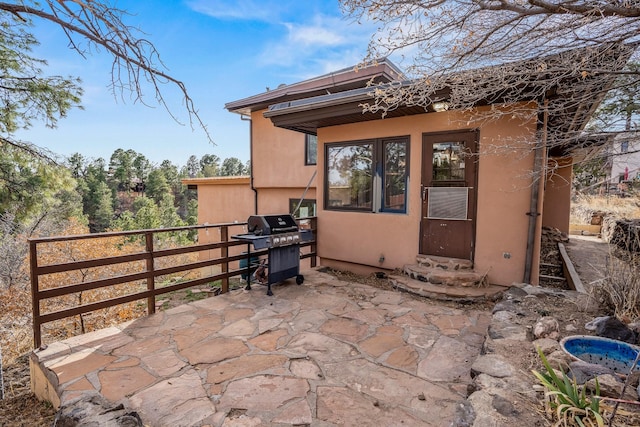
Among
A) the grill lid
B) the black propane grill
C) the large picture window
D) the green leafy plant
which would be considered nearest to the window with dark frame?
the large picture window

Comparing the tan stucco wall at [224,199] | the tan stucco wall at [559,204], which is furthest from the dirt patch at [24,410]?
the tan stucco wall at [559,204]

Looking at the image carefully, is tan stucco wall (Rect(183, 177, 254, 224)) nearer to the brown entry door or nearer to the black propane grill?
the black propane grill

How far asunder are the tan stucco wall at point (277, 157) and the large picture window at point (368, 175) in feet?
9.31

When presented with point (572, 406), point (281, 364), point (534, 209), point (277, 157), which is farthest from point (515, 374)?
point (277, 157)

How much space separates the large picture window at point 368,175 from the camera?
517 centimetres

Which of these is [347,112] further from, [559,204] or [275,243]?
[559,204]

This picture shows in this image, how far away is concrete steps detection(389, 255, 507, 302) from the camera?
4164 millimetres

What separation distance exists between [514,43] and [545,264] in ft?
17.6

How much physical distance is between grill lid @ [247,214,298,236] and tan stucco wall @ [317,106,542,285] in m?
1.49

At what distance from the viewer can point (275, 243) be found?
14.6 ft

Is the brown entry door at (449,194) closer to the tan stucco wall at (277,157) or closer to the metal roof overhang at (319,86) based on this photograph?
the metal roof overhang at (319,86)

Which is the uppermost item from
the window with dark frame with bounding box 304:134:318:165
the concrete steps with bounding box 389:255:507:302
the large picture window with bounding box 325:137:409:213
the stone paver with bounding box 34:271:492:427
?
the window with dark frame with bounding box 304:134:318:165

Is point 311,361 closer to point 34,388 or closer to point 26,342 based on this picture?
point 34,388

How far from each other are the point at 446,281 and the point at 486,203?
1244 mm
